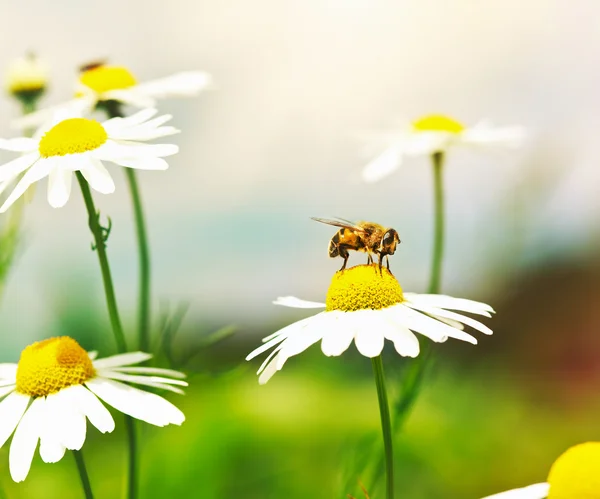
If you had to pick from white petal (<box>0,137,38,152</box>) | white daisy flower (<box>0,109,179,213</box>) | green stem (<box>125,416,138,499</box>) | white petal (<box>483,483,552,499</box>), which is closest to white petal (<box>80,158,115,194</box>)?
white daisy flower (<box>0,109,179,213</box>)

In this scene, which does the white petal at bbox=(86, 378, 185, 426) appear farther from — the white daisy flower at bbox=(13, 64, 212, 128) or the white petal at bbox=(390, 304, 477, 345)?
the white daisy flower at bbox=(13, 64, 212, 128)

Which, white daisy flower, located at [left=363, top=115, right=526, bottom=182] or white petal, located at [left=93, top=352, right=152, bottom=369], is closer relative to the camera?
white petal, located at [left=93, top=352, right=152, bottom=369]

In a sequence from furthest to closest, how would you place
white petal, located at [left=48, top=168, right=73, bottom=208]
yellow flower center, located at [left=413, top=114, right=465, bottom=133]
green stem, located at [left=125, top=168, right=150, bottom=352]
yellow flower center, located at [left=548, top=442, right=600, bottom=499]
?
yellow flower center, located at [left=413, top=114, right=465, bottom=133] < green stem, located at [left=125, top=168, right=150, bottom=352] < white petal, located at [left=48, top=168, right=73, bottom=208] < yellow flower center, located at [left=548, top=442, right=600, bottom=499]

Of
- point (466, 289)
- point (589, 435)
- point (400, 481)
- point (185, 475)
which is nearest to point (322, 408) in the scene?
point (400, 481)

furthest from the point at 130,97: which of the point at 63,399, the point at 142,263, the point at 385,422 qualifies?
the point at 385,422

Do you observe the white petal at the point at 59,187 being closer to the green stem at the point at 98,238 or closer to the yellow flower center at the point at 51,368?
the green stem at the point at 98,238

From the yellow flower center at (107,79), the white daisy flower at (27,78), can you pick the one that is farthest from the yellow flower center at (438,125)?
the white daisy flower at (27,78)

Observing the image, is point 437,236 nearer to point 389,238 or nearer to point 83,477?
point 389,238
